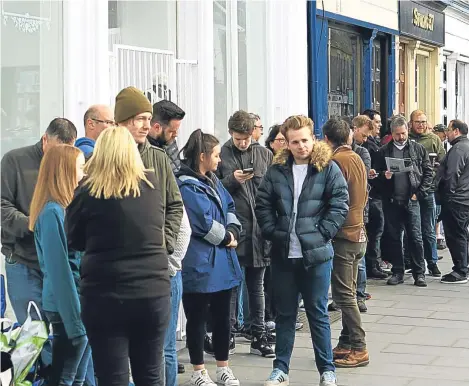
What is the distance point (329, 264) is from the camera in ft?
20.7

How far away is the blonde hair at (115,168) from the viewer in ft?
14.6

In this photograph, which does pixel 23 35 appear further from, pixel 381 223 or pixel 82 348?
pixel 381 223

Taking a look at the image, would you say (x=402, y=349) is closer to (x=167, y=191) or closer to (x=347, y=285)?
(x=347, y=285)

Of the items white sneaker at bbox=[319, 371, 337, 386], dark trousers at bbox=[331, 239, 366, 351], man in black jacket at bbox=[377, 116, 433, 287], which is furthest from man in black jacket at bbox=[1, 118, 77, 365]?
man in black jacket at bbox=[377, 116, 433, 287]

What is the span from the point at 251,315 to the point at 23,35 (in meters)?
2.88

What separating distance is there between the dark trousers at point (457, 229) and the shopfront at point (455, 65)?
924 centimetres

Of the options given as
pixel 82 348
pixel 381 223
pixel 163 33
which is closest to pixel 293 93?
pixel 381 223

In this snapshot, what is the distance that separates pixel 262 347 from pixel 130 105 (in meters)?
2.85

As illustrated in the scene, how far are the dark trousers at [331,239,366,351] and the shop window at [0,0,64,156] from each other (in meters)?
2.48

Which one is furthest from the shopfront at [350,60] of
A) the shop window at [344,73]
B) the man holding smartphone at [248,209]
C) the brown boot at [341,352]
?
the brown boot at [341,352]

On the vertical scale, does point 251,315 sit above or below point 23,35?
below

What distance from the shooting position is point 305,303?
6.33 metres

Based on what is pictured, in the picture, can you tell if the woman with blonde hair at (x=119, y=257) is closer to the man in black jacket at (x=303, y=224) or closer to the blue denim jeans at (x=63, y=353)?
the blue denim jeans at (x=63, y=353)

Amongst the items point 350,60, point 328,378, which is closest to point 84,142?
point 328,378
